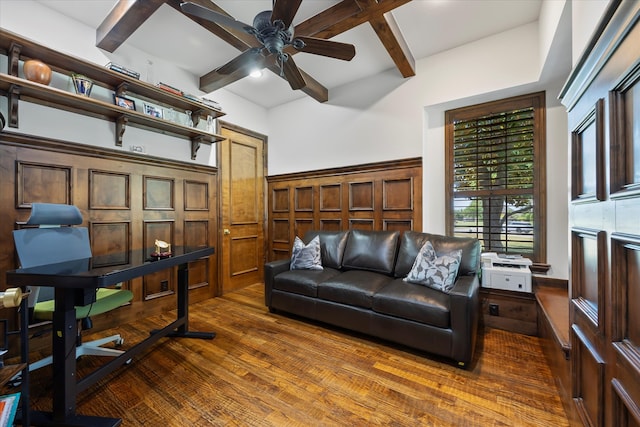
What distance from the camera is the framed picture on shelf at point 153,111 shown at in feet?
9.26

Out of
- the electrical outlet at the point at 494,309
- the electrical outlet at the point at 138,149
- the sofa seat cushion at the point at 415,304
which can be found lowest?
the electrical outlet at the point at 494,309

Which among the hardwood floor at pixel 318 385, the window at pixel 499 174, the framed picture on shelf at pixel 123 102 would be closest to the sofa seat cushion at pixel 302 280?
the hardwood floor at pixel 318 385

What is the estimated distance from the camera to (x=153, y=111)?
2879 millimetres

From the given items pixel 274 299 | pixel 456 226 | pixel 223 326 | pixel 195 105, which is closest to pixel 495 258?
pixel 456 226

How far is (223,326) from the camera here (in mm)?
2727

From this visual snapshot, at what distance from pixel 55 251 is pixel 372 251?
9.45 feet

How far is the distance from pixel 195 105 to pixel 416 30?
267cm

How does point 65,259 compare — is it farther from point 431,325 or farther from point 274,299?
point 431,325

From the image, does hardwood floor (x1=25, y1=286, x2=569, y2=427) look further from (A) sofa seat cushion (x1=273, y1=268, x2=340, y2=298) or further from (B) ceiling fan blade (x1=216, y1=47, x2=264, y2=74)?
(B) ceiling fan blade (x1=216, y1=47, x2=264, y2=74)

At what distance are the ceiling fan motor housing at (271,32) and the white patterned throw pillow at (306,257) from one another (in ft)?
7.01

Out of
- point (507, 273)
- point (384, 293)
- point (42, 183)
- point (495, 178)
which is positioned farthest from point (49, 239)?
point (495, 178)

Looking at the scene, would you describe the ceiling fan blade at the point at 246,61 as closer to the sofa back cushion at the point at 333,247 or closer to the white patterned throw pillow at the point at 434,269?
the sofa back cushion at the point at 333,247

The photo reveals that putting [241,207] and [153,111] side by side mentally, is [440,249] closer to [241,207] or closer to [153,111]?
[241,207]

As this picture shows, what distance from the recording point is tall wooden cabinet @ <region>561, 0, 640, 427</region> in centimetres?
83
